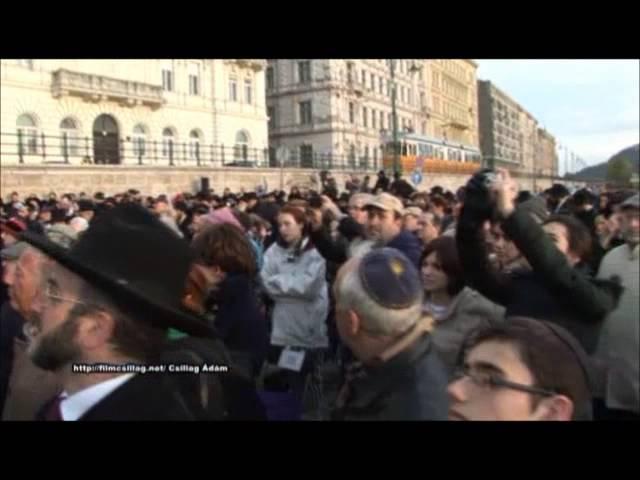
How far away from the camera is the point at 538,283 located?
2.98 meters

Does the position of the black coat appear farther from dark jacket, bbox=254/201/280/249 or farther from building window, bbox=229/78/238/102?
building window, bbox=229/78/238/102

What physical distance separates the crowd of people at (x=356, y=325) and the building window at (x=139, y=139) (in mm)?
22862

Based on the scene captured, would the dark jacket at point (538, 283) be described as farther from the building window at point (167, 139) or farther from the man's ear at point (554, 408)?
the building window at point (167, 139)

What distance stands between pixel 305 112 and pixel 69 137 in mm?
14044

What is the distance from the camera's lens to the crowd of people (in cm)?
176

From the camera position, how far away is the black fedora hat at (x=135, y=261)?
5.91 ft

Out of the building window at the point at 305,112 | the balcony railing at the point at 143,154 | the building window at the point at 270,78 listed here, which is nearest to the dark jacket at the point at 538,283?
→ the balcony railing at the point at 143,154

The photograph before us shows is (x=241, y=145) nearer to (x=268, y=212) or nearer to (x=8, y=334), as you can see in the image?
(x=268, y=212)

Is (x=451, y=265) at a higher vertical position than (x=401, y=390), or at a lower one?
higher

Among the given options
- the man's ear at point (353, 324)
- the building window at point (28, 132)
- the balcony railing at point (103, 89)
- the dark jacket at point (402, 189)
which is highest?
the balcony railing at point (103, 89)

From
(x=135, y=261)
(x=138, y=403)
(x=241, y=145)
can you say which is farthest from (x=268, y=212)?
(x=241, y=145)
